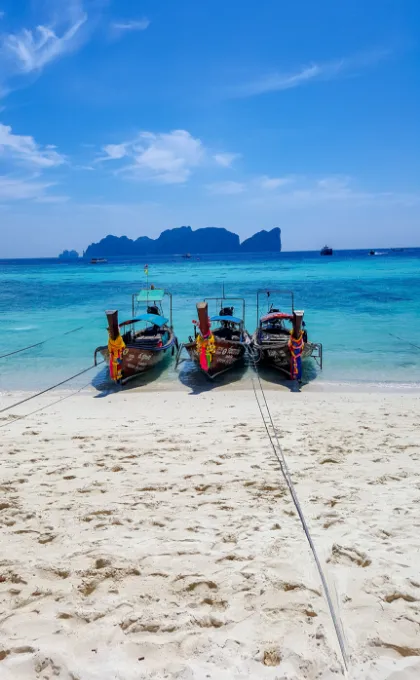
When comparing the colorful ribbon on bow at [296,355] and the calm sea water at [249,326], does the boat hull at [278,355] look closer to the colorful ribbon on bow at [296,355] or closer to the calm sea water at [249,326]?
the colorful ribbon on bow at [296,355]

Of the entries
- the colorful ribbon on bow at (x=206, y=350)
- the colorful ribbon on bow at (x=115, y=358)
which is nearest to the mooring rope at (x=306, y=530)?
the colorful ribbon on bow at (x=206, y=350)

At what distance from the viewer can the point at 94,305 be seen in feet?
113

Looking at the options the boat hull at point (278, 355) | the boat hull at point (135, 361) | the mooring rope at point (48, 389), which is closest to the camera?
the mooring rope at point (48, 389)

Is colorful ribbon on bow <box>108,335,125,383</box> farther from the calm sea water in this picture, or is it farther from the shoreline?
the calm sea water

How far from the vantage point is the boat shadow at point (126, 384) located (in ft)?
40.2

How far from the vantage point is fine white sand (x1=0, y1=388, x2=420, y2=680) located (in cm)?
270

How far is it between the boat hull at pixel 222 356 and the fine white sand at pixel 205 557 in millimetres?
5655

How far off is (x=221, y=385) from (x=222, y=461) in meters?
6.73

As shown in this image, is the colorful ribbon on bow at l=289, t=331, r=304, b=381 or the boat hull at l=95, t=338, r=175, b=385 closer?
the colorful ribbon on bow at l=289, t=331, r=304, b=381

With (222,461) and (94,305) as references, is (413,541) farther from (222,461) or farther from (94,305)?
(94,305)

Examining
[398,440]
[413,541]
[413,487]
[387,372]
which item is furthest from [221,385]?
[413,541]

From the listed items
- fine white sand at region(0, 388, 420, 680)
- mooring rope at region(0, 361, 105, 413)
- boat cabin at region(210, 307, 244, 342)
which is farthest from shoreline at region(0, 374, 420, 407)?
fine white sand at region(0, 388, 420, 680)

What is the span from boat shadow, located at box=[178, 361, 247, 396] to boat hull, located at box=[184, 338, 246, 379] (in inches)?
9.2

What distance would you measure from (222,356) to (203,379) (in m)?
0.96
